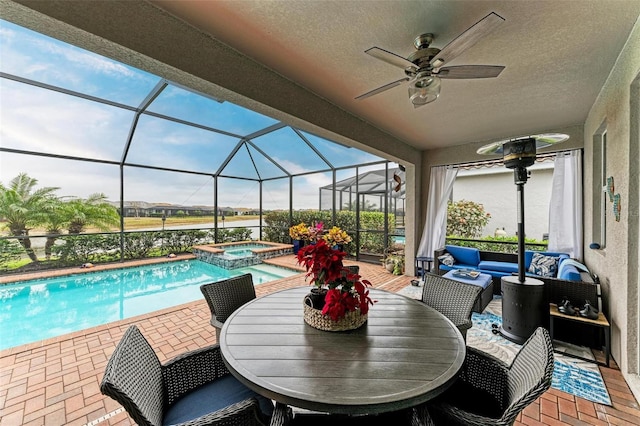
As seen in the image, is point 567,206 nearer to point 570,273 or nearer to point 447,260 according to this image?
point 570,273

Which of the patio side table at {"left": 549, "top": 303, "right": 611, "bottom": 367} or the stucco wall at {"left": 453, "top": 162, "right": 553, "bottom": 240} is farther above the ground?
the stucco wall at {"left": 453, "top": 162, "right": 553, "bottom": 240}

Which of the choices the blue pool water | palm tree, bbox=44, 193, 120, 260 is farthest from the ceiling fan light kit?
palm tree, bbox=44, 193, 120, 260

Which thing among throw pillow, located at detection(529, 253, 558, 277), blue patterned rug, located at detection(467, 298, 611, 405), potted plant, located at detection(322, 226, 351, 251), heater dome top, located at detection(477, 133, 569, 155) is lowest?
blue patterned rug, located at detection(467, 298, 611, 405)

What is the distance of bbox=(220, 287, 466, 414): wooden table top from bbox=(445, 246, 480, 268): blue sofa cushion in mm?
3773

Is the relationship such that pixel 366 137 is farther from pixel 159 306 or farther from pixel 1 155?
pixel 1 155

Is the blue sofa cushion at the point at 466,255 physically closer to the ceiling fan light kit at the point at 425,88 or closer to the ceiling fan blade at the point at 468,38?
the ceiling fan light kit at the point at 425,88

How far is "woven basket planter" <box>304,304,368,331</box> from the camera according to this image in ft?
4.92

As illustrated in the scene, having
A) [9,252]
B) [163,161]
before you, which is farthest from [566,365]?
[9,252]

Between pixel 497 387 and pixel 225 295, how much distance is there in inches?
75.5

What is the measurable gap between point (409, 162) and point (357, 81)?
3.03 metres

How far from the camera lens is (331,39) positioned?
6.88 ft

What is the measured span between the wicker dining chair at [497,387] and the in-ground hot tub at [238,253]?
6662mm

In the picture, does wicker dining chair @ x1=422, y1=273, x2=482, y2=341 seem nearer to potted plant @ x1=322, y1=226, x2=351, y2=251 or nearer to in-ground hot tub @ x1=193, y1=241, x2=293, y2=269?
potted plant @ x1=322, y1=226, x2=351, y2=251

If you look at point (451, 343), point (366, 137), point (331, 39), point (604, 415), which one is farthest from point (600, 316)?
point (331, 39)
